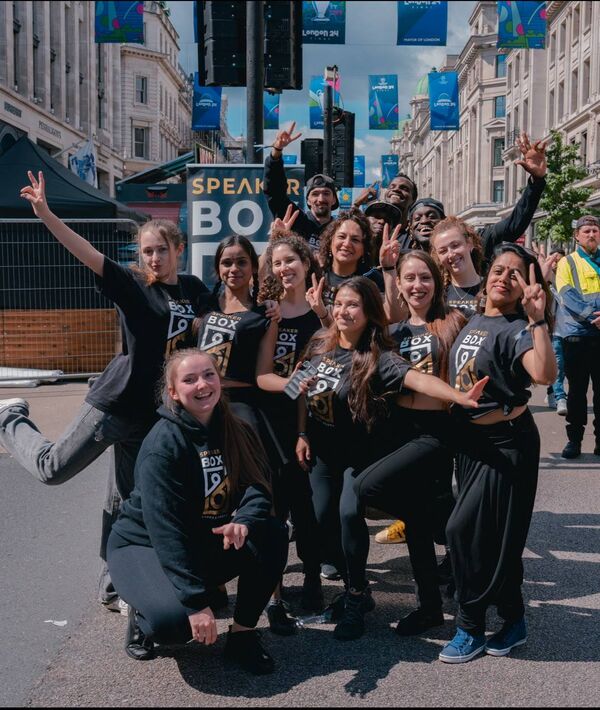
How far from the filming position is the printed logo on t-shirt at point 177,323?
161 inches

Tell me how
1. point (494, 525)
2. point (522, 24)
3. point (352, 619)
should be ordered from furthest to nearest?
1. point (522, 24)
2. point (352, 619)
3. point (494, 525)

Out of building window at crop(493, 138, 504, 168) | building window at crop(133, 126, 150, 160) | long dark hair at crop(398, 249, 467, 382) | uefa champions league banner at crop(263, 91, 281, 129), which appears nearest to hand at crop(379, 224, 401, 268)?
long dark hair at crop(398, 249, 467, 382)

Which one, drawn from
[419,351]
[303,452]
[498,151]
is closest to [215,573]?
[303,452]

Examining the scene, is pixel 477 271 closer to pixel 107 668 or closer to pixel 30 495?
pixel 107 668

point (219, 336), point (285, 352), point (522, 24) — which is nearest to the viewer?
point (219, 336)

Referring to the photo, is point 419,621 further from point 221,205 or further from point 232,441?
point 221,205

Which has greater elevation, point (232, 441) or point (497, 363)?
point (497, 363)

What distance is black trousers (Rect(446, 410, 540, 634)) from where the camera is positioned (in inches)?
143

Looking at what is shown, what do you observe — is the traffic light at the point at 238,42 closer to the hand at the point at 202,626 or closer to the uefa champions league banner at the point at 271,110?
the hand at the point at 202,626

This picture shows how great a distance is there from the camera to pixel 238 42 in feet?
23.1

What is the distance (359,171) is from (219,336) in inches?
1423

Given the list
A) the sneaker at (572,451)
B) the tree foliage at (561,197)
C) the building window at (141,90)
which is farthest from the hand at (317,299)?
the building window at (141,90)

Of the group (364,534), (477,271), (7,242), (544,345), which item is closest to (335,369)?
(364,534)

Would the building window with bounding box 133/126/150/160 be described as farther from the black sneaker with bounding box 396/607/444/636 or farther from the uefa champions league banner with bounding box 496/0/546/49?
the black sneaker with bounding box 396/607/444/636
